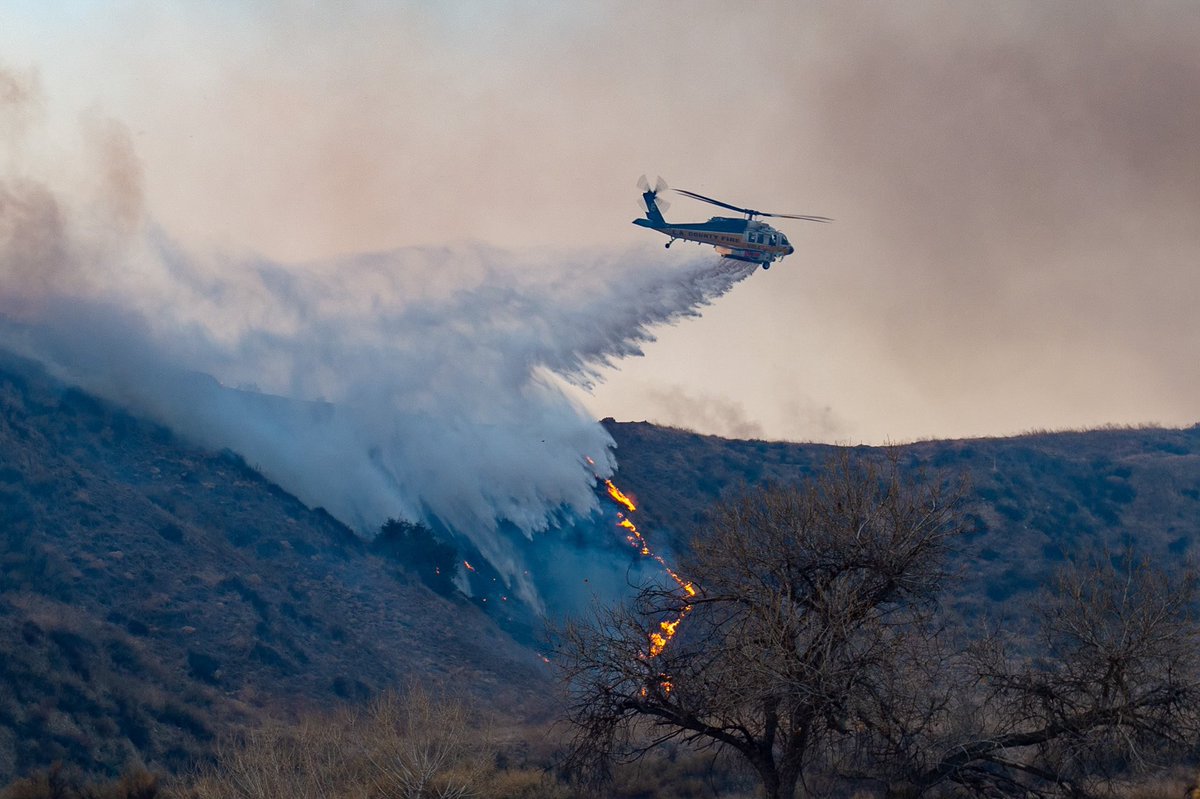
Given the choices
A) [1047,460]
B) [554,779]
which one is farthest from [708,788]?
[1047,460]

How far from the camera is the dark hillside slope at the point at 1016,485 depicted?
316 ft

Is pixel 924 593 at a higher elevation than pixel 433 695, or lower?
higher

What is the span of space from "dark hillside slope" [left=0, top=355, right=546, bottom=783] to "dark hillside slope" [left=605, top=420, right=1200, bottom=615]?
25523 millimetres

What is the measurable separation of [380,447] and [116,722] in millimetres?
39376

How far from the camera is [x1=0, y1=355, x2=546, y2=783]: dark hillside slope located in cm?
5800

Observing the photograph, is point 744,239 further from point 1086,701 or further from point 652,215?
point 1086,701

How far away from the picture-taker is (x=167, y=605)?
7162cm

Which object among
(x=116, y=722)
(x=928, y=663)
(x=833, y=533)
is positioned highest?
(x=833, y=533)

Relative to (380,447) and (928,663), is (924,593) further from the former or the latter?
(380,447)

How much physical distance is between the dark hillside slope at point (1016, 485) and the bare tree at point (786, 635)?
190 feet

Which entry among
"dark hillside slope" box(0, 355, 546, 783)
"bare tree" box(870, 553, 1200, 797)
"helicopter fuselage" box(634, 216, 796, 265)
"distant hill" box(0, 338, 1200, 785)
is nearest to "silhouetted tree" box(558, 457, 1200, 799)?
"bare tree" box(870, 553, 1200, 797)

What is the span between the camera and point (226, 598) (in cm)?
7488

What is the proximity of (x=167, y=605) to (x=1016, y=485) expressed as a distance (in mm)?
72393

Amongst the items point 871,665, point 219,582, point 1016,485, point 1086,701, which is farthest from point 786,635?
point 1016,485
